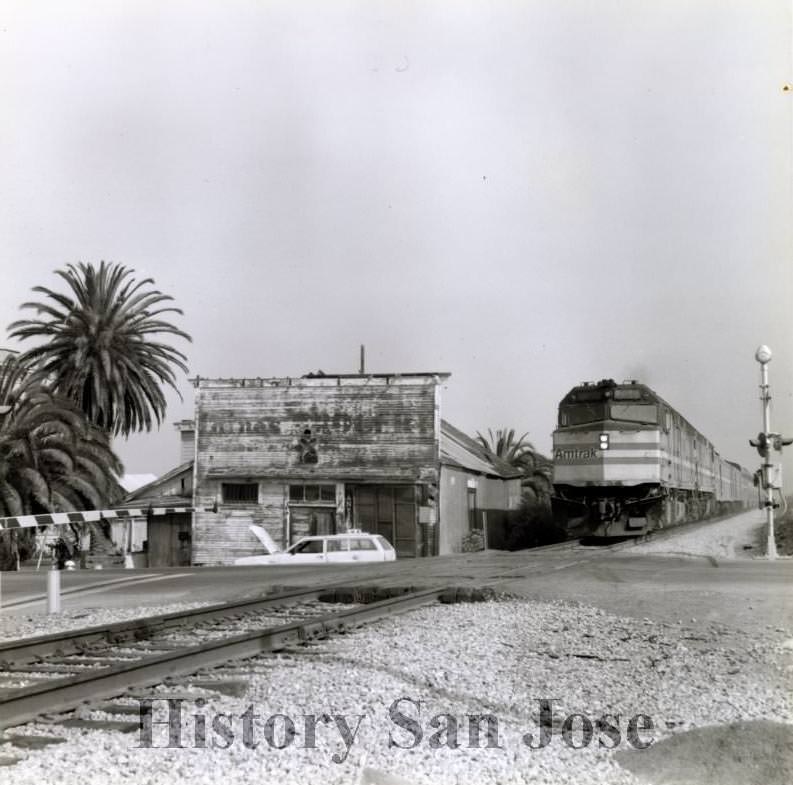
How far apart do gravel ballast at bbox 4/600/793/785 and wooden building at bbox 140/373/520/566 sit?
2570 centimetres

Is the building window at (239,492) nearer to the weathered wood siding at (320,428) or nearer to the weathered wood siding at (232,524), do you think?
the weathered wood siding at (232,524)

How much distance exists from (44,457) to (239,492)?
25.7ft

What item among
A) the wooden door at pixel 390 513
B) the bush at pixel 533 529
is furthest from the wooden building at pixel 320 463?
the bush at pixel 533 529

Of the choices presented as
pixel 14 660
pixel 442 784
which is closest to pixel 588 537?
pixel 14 660

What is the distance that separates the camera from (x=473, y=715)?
574 centimetres

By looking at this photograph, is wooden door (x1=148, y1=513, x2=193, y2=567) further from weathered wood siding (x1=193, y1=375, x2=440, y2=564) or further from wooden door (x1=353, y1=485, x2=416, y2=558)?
wooden door (x1=353, y1=485, x2=416, y2=558)

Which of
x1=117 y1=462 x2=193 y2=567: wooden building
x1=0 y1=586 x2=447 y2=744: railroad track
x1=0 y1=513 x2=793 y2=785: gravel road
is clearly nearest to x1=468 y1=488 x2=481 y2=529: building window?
x1=117 y1=462 x2=193 y2=567: wooden building

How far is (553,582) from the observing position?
48.8ft

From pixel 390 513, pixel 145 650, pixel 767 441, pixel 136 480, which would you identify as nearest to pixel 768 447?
pixel 767 441

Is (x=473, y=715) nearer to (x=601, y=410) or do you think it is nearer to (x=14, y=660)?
(x=14, y=660)

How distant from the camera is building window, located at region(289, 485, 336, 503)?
1411 inches

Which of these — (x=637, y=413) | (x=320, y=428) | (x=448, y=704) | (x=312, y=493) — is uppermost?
(x=320, y=428)

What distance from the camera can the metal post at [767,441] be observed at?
63.7ft

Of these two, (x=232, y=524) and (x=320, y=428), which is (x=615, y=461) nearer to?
(x=320, y=428)
